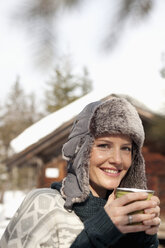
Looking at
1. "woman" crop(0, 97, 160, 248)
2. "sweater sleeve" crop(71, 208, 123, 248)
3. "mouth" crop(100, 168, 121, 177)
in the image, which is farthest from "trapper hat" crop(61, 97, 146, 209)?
"sweater sleeve" crop(71, 208, 123, 248)

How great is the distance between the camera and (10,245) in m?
Result: 1.71

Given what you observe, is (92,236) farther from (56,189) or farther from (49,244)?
(56,189)

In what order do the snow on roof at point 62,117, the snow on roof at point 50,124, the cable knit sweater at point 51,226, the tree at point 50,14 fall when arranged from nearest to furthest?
1. the tree at point 50,14
2. the cable knit sweater at point 51,226
3. the snow on roof at point 62,117
4. the snow on roof at point 50,124

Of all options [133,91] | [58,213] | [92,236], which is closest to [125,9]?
[92,236]

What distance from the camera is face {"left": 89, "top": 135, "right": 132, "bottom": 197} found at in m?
1.93

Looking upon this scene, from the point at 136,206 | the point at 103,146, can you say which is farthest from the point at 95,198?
A: the point at 136,206

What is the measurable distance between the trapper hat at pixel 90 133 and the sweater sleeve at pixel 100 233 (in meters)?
0.30

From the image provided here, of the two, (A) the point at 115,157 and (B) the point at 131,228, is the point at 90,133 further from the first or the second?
(B) the point at 131,228

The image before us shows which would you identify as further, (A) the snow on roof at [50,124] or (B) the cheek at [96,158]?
A: (A) the snow on roof at [50,124]

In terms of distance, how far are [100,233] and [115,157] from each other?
0.53m

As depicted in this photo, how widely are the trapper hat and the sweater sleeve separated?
0.30 metres

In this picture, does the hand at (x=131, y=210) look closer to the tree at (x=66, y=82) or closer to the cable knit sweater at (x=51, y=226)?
the cable knit sweater at (x=51, y=226)

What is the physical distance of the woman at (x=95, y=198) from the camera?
147 cm

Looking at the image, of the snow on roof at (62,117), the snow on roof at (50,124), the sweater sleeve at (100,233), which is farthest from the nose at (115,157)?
the snow on roof at (50,124)
